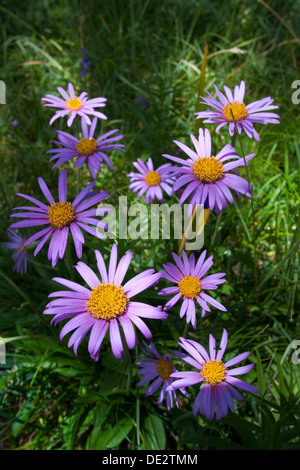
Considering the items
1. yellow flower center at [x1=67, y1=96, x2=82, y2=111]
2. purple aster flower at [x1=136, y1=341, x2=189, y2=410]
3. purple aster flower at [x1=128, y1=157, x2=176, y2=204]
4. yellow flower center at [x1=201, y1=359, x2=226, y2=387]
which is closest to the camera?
yellow flower center at [x1=201, y1=359, x2=226, y2=387]

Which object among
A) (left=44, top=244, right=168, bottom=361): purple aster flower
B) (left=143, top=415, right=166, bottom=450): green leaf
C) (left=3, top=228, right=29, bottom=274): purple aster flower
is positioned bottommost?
(left=143, top=415, right=166, bottom=450): green leaf

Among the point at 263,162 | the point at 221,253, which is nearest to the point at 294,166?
the point at 263,162

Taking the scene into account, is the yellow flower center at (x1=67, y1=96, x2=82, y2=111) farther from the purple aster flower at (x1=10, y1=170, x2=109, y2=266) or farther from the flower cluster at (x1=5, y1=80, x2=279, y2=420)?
the purple aster flower at (x1=10, y1=170, x2=109, y2=266)

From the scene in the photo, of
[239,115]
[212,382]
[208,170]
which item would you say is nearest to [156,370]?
[212,382]

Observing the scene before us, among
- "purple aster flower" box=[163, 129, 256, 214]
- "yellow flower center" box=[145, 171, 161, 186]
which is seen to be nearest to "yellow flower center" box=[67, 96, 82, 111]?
"yellow flower center" box=[145, 171, 161, 186]

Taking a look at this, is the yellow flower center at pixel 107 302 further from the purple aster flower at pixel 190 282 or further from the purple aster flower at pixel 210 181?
the purple aster flower at pixel 210 181

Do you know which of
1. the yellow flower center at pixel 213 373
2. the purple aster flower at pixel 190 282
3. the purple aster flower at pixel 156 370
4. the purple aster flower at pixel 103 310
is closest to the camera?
the purple aster flower at pixel 103 310

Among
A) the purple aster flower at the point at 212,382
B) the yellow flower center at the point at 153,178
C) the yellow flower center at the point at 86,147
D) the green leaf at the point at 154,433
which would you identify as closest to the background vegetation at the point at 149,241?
the green leaf at the point at 154,433

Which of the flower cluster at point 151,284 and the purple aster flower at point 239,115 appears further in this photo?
the purple aster flower at point 239,115
